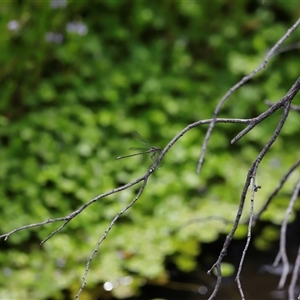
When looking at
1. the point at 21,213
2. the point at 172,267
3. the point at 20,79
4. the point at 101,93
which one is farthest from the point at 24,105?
the point at 172,267

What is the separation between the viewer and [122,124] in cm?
348

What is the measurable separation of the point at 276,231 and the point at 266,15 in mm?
1848

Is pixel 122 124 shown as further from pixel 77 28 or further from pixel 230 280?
pixel 230 280

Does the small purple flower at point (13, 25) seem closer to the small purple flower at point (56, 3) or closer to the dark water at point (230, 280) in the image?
the small purple flower at point (56, 3)

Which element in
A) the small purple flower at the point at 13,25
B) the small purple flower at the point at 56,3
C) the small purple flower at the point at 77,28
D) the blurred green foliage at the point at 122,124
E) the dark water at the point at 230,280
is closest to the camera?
the dark water at the point at 230,280

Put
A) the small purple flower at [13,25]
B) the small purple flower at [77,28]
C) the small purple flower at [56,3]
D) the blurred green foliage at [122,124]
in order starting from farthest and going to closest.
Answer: the small purple flower at [77,28]
the small purple flower at [56,3]
the small purple flower at [13,25]
the blurred green foliage at [122,124]

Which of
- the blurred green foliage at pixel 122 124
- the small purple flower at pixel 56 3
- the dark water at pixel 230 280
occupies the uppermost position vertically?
the small purple flower at pixel 56 3

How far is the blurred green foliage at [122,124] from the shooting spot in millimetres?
2910

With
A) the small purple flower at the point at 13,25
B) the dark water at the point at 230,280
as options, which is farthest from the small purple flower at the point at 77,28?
the dark water at the point at 230,280

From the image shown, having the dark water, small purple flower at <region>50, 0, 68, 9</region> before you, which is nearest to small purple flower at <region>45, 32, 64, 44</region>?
small purple flower at <region>50, 0, 68, 9</region>

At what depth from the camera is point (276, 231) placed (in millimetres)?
3117

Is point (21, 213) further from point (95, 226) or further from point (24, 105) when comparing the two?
point (24, 105)

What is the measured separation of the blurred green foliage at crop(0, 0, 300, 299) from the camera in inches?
115

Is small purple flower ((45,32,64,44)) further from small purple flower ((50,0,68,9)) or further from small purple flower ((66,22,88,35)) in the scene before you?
small purple flower ((50,0,68,9))
